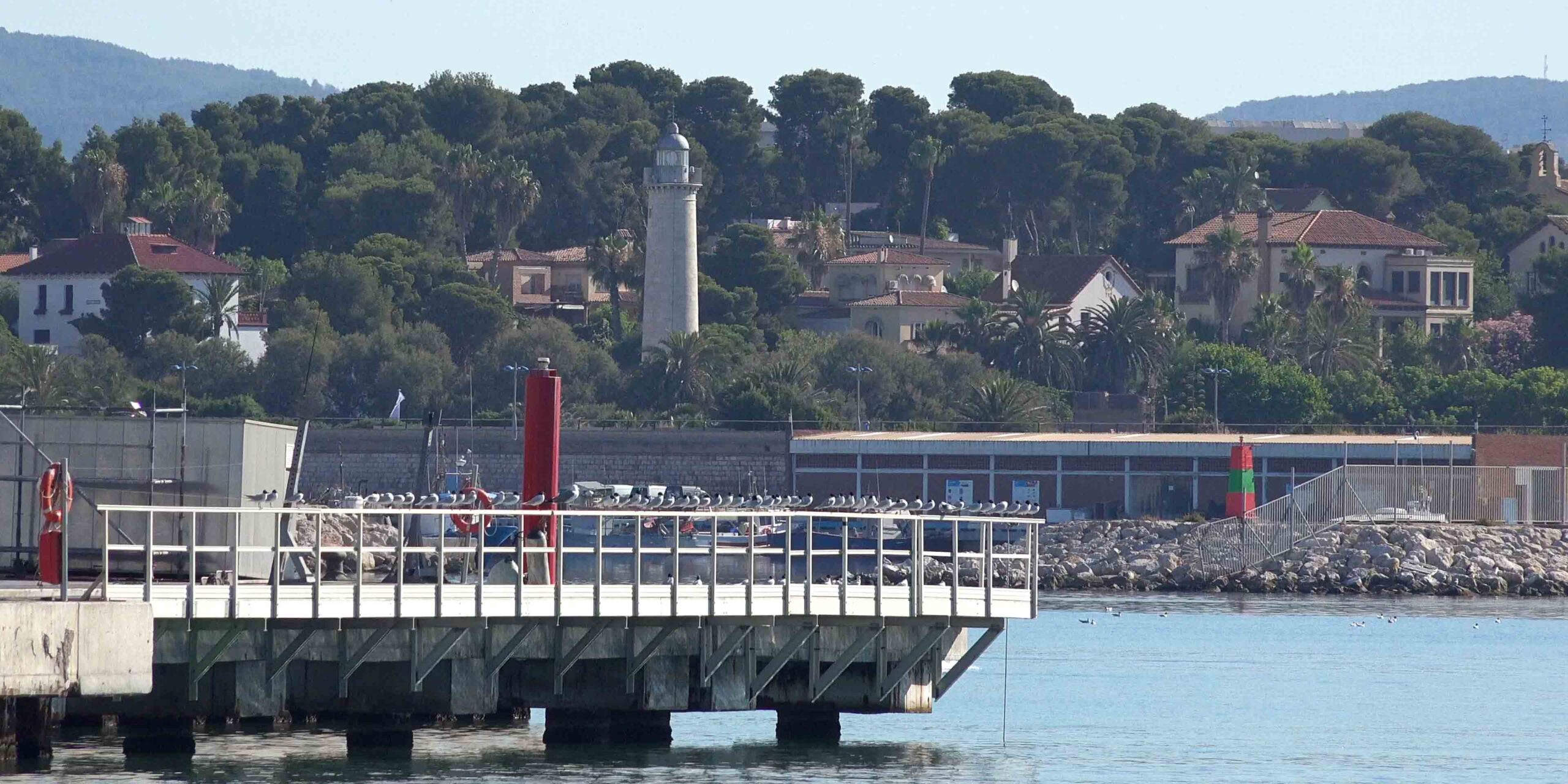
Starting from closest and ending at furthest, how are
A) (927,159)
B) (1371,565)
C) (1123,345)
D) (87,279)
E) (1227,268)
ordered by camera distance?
(1371,565) → (1123,345) → (87,279) → (1227,268) → (927,159)

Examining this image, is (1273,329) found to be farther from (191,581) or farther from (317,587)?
(191,581)

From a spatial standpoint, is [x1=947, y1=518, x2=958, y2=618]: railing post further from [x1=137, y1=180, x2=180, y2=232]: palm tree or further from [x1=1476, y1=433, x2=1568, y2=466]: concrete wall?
[x1=137, y1=180, x2=180, y2=232]: palm tree

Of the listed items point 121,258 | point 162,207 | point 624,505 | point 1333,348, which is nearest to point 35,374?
point 121,258

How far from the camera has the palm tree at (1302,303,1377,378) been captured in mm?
137625

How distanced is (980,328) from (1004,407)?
17784 millimetres

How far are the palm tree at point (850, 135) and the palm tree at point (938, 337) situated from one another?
31.3 meters

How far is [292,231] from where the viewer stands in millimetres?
161500

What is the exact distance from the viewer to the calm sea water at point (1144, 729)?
29.3 metres

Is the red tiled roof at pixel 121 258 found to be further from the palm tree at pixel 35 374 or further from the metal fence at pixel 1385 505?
the metal fence at pixel 1385 505

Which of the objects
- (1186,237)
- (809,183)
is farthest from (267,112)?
(1186,237)

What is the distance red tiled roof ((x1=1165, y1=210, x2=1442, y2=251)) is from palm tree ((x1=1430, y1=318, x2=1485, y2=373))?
10054 mm

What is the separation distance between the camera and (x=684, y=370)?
12962 cm

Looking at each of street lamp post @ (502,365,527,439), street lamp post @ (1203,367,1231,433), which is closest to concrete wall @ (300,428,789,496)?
street lamp post @ (502,365,527,439)

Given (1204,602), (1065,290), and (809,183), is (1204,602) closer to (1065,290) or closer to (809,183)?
(1065,290)
